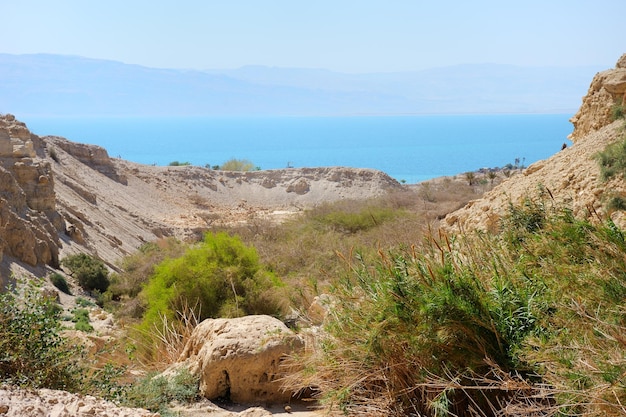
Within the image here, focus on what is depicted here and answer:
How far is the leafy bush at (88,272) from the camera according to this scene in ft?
68.0

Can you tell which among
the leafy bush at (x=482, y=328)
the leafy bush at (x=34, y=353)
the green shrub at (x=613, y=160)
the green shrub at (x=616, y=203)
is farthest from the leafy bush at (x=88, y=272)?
the leafy bush at (x=482, y=328)

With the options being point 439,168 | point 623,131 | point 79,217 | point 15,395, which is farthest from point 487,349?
point 439,168

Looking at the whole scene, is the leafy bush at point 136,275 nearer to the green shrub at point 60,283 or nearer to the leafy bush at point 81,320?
the green shrub at point 60,283

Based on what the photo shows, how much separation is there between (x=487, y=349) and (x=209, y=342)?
3.44 m

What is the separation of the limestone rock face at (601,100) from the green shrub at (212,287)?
811 cm

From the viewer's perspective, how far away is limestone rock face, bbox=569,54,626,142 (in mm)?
15203

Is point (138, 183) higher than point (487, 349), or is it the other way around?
point (487, 349)

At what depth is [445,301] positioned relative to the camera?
16.8 feet

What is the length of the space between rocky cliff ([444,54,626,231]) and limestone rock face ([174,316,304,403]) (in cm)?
454

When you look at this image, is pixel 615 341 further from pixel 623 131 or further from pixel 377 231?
pixel 377 231

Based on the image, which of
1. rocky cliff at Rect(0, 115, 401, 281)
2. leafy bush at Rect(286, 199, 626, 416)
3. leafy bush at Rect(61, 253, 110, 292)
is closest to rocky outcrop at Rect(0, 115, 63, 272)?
rocky cliff at Rect(0, 115, 401, 281)

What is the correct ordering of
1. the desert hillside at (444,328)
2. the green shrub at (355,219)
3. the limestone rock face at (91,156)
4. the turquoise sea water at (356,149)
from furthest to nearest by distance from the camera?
the turquoise sea water at (356,149) < the limestone rock face at (91,156) < the green shrub at (355,219) < the desert hillside at (444,328)

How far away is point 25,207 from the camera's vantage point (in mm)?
22156

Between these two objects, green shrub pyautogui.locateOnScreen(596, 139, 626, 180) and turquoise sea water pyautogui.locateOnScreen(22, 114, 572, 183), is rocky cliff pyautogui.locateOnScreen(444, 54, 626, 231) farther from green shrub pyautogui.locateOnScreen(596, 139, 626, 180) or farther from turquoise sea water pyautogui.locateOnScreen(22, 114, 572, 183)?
turquoise sea water pyautogui.locateOnScreen(22, 114, 572, 183)
